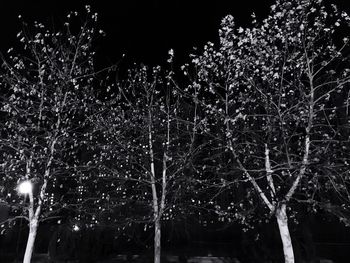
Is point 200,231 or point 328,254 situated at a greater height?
point 200,231

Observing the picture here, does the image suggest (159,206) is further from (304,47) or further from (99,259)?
(99,259)

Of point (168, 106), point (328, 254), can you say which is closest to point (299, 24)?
point (168, 106)

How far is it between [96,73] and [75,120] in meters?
2.83

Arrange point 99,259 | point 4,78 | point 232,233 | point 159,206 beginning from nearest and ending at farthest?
point 4,78, point 159,206, point 99,259, point 232,233

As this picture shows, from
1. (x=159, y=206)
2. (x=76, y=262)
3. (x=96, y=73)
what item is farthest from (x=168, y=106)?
(x=76, y=262)

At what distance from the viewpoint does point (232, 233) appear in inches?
1240

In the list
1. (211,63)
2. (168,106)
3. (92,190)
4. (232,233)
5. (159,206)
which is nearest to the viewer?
(211,63)

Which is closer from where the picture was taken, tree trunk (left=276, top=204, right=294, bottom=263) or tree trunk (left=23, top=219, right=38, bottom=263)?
tree trunk (left=276, top=204, right=294, bottom=263)

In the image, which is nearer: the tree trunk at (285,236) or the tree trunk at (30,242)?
the tree trunk at (285,236)

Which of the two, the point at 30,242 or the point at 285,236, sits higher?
the point at 30,242

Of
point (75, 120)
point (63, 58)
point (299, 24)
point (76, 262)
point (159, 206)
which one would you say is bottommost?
point (76, 262)

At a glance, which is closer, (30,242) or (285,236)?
(285,236)

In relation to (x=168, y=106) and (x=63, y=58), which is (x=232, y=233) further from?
(x=63, y=58)

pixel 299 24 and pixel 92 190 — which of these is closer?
pixel 299 24
